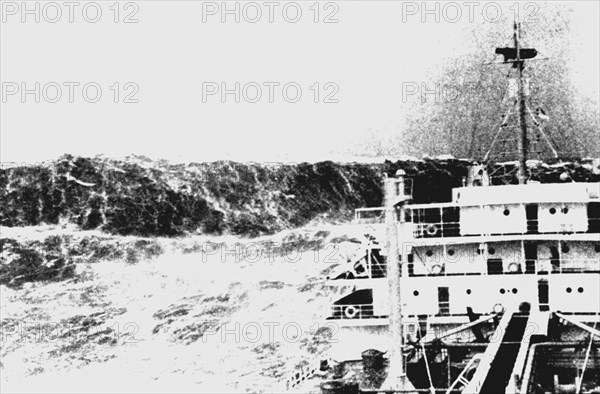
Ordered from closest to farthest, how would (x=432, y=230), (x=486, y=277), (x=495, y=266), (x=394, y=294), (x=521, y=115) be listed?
(x=394, y=294) → (x=486, y=277) → (x=495, y=266) → (x=432, y=230) → (x=521, y=115)

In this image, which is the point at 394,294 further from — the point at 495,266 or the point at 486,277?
the point at 495,266

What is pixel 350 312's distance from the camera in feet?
110

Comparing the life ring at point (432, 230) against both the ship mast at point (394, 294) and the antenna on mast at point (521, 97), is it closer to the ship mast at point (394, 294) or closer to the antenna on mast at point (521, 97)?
the antenna on mast at point (521, 97)

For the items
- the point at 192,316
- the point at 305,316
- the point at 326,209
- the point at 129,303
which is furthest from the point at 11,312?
the point at 326,209

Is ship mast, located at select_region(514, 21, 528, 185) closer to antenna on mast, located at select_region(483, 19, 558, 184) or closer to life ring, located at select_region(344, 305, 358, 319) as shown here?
antenna on mast, located at select_region(483, 19, 558, 184)

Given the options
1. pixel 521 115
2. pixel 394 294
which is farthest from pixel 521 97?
pixel 394 294


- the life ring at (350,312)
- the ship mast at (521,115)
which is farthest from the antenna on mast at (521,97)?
the life ring at (350,312)

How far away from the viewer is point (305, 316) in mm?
53469

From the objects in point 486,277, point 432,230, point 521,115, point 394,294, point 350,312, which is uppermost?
point 521,115

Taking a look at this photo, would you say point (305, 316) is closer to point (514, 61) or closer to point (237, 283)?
point (237, 283)

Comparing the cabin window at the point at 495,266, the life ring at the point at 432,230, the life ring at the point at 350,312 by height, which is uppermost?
the life ring at the point at 432,230

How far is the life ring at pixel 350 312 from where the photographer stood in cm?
3310

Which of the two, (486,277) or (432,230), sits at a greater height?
(432,230)

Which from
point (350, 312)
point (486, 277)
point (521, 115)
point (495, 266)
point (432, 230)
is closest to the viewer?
point (486, 277)
